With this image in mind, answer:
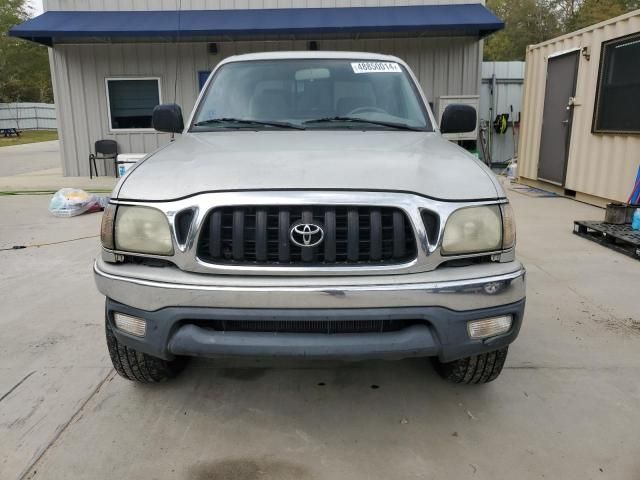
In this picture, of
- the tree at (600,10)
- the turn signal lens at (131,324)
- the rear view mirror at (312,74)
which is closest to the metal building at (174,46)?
the rear view mirror at (312,74)

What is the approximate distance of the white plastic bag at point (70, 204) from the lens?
24.5 feet

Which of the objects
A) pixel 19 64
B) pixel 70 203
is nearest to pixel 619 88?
pixel 70 203

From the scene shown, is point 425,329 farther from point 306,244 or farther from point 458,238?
point 306,244

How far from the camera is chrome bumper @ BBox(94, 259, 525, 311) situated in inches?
79.7

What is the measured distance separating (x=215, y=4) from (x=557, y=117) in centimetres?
747

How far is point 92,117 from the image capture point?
12.1 metres

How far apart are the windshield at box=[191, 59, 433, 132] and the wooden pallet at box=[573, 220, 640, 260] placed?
3150 mm

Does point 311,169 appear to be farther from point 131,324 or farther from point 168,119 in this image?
point 168,119

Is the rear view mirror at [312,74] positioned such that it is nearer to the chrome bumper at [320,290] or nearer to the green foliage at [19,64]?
the chrome bumper at [320,290]

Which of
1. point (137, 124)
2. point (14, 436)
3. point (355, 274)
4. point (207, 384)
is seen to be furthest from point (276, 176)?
point (137, 124)

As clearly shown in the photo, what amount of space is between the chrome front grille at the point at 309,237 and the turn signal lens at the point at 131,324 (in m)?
0.38

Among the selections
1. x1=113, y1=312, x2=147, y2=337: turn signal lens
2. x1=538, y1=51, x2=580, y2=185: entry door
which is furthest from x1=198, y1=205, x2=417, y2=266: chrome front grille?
x1=538, y1=51, x2=580, y2=185: entry door

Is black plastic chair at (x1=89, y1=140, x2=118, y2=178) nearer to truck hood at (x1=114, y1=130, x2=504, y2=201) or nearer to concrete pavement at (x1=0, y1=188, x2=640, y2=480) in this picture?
concrete pavement at (x1=0, y1=188, x2=640, y2=480)

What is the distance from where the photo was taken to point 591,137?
26.0ft
